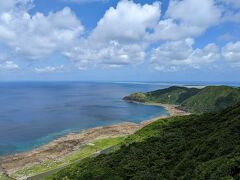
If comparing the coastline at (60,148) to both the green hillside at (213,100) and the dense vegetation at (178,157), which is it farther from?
the green hillside at (213,100)

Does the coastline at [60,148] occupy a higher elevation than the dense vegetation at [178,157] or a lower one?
lower

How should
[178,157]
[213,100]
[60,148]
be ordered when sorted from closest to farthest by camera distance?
1. [178,157]
2. [60,148]
3. [213,100]

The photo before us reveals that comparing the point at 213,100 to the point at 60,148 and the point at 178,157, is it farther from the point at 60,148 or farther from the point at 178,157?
the point at 178,157

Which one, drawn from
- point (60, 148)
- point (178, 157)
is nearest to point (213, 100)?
point (60, 148)

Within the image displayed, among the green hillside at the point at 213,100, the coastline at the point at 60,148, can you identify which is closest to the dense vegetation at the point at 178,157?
the coastline at the point at 60,148

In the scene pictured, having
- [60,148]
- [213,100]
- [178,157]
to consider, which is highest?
[213,100]

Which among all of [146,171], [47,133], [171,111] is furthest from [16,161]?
[171,111]

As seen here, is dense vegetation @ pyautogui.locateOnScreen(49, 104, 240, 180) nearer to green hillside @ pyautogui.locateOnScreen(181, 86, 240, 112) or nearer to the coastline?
the coastline
